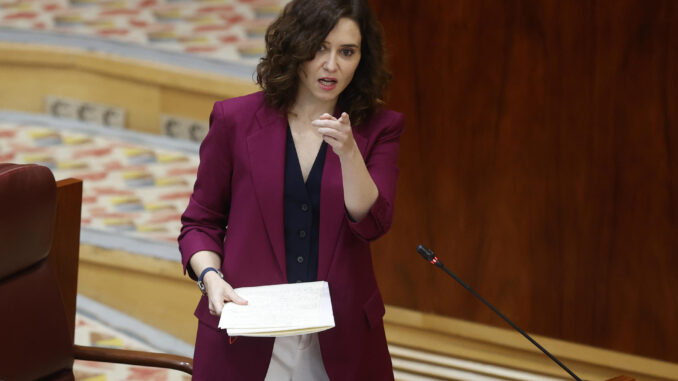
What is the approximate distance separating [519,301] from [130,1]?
230cm

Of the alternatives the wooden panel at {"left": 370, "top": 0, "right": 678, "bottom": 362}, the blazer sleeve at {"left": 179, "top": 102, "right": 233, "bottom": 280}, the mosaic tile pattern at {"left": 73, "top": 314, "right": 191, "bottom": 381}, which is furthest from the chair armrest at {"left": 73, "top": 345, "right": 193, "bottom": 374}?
the wooden panel at {"left": 370, "top": 0, "right": 678, "bottom": 362}

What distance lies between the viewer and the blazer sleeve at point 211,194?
1.14 metres

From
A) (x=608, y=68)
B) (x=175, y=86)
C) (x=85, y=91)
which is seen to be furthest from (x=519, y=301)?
(x=85, y=91)

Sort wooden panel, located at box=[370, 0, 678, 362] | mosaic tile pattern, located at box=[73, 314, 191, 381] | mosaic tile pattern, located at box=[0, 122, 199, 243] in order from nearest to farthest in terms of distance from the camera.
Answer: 1. wooden panel, located at box=[370, 0, 678, 362]
2. mosaic tile pattern, located at box=[73, 314, 191, 381]
3. mosaic tile pattern, located at box=[0, 122, 199, 243]

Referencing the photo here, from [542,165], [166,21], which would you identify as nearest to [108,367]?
[542,165]

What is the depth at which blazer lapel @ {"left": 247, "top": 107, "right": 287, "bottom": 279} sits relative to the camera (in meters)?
1.11

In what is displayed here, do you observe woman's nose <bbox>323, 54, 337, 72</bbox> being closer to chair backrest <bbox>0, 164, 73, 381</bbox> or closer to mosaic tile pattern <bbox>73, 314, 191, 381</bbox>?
chair backrest <bbox>0, 164, 73, 381</bbox>

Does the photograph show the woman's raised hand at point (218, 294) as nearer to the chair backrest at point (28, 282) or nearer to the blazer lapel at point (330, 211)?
the blazer lapel at point (330, 211)

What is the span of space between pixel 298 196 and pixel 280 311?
0.15 meters

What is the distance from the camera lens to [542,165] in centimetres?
195

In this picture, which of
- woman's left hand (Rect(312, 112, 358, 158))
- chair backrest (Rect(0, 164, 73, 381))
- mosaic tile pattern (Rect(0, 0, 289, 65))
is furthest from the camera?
mosaic tile pattern (Rect(0, 0, 289, 65))

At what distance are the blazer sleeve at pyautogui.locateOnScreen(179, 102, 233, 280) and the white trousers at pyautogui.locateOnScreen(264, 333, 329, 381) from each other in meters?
0.14

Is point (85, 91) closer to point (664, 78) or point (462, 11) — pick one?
point (462, 11)

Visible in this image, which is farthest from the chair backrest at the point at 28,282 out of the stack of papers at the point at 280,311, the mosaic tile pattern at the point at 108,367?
the mosaic tile pattern at the point at 108,367
